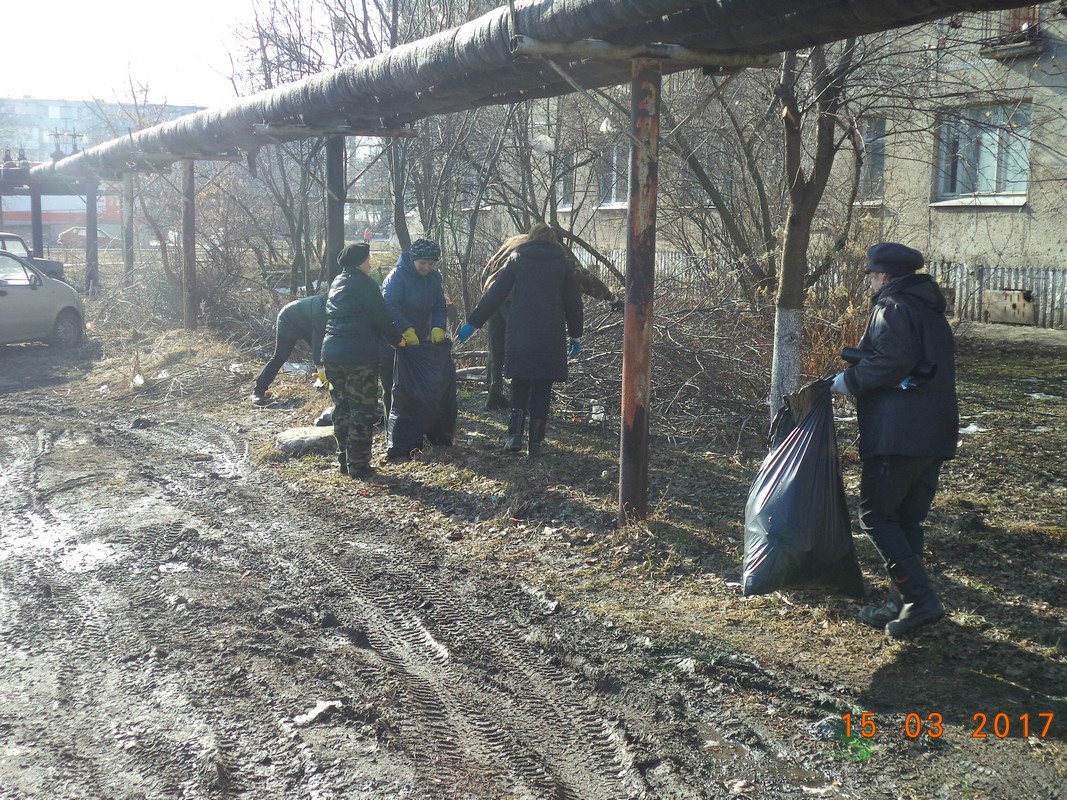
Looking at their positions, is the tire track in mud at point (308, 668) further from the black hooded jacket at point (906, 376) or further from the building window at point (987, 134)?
the building window at point (987, 134)

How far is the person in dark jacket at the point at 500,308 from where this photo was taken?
27.8 ft

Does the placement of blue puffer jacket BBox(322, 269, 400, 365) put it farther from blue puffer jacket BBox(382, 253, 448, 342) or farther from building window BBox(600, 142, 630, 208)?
building window BBox(600, 142, 630, 208)

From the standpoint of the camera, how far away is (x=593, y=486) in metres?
6.93

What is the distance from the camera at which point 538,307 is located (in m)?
7.39

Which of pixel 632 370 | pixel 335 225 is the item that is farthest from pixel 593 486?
pixel 335 225

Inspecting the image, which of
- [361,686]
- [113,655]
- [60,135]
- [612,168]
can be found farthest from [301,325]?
[60,135]

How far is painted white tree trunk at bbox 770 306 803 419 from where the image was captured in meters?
6.50

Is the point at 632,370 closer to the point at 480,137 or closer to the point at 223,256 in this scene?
the point at 480,137

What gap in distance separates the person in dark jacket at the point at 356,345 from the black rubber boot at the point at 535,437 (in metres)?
1.28

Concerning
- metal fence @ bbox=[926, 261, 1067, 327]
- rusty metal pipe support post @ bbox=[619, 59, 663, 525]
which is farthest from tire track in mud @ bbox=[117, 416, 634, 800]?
metal fence @ bbox=[926, 261, 1067, 327]
